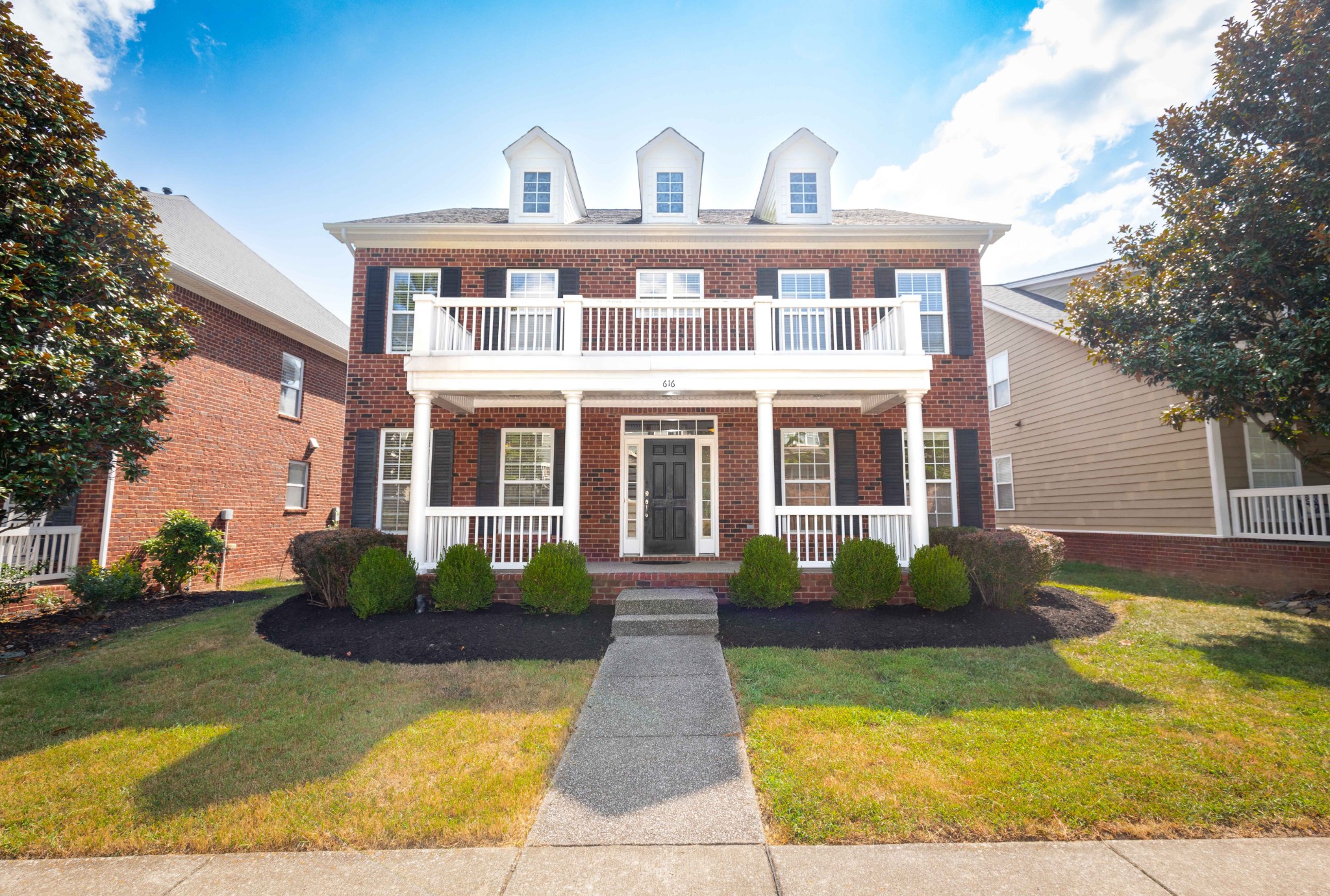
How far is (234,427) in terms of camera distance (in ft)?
38.7

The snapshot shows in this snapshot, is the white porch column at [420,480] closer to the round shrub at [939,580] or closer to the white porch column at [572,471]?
the white porch column at [572,471]

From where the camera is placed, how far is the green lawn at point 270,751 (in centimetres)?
302

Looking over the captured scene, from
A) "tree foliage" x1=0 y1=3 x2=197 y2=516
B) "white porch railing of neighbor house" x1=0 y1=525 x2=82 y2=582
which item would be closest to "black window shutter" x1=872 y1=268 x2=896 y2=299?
"tree foliage" x1=0 y1=3 x2=197 y2=516

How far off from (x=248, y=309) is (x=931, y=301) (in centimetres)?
1316

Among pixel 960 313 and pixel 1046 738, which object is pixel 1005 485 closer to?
pixel 960 313

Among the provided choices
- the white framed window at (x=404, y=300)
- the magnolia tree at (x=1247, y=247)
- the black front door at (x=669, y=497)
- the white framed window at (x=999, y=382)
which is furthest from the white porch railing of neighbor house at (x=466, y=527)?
the white framed window at (x=999, y=382)

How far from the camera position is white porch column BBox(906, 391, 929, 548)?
8.05 metres

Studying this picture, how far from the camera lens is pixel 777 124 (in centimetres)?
1155

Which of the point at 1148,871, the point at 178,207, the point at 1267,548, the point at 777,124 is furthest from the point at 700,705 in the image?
the point at 178,207

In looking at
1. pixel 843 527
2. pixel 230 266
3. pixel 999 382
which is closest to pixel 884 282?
pixel 843 527

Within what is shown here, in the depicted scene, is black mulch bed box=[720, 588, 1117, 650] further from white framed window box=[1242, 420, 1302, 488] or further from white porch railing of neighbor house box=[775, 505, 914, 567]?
white framed window box=[1242, 420, 1302, 488]

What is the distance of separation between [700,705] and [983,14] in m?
10.1

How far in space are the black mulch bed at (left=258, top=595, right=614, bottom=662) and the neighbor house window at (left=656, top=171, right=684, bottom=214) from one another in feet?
25.2

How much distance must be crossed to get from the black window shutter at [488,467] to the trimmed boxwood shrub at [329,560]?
221 cm
